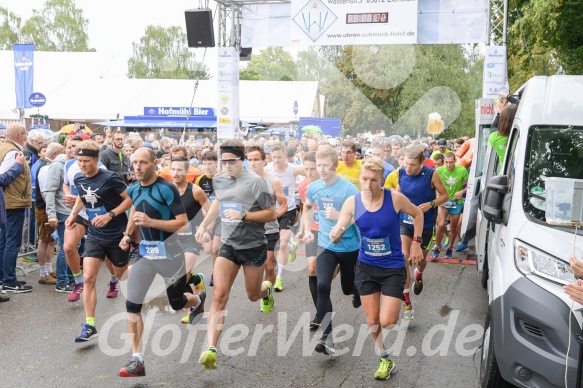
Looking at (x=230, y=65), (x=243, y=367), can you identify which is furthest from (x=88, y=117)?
(x=243, y=367)

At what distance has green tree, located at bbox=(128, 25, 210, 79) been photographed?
245 feet

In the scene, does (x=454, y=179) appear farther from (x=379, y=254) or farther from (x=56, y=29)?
(x=56, y=29)

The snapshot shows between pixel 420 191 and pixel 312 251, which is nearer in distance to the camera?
pixel 312 251

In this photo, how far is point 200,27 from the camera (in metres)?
14.8

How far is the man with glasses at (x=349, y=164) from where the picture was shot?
9023mm

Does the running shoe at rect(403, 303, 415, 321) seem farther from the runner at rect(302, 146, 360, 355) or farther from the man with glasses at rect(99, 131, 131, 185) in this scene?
the man with glasses at rect(99, 131, 131, 185)

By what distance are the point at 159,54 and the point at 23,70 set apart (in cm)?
5076

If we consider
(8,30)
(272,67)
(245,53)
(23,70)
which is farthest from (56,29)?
(245,53)

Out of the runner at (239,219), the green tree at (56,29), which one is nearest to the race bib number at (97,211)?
the runner at (239,219)

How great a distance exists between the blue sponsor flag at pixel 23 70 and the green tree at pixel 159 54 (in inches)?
1919

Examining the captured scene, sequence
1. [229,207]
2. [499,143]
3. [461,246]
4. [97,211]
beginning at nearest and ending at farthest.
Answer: [229,207], [97,211], [499,143], [461,246]

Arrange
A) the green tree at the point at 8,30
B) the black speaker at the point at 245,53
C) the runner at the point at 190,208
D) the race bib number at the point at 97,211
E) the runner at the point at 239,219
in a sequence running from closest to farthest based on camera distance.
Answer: the runner at the point at 239,219
the race bib number at the point at 97,211
the runner at the point at 190,208
the black speaker at the point at 245,53
the green tree at the point at 8,30

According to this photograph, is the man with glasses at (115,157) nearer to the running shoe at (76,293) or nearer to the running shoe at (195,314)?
the running shoe at (76,293)

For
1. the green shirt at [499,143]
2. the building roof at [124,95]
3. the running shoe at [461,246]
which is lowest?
the running shoe at [461,246]
